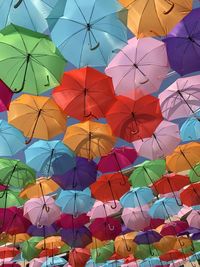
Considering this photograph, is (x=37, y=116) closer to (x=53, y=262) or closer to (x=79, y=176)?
(x=79, y=176)

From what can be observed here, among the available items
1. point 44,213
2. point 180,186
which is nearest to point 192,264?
point 180,186

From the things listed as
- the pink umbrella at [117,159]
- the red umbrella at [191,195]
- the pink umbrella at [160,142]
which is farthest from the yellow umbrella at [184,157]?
the red umbrella at [191,195]

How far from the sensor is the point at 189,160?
881 centimetres

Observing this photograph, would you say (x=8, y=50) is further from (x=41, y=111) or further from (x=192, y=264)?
(x=192, y=264)

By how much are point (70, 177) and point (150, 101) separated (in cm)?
307

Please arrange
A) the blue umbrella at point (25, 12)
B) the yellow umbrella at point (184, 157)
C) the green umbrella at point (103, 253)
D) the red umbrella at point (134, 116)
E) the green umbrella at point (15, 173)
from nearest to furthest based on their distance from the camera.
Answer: the blue umbrella at point (25, 12)
the red umbrella at point (134, 116)
the green umbrella at point (15, 173)
the yellow umbrella at point (184, 157)
the green umbrella at point (103, 253)

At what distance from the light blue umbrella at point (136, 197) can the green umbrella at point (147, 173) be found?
1.73 ft

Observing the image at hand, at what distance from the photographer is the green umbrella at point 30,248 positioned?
11953 mm

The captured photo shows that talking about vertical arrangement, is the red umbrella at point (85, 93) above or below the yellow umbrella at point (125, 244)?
above

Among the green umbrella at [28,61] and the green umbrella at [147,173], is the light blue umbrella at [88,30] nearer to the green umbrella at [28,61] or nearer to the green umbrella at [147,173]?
the green umbrella at [28,61]

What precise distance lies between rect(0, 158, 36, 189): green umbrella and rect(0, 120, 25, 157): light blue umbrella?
1.86 feet

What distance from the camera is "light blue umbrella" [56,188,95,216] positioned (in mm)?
9713

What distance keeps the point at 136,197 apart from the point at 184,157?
2192mm

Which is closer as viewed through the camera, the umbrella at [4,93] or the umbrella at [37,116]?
the umbrella at [4,93]
